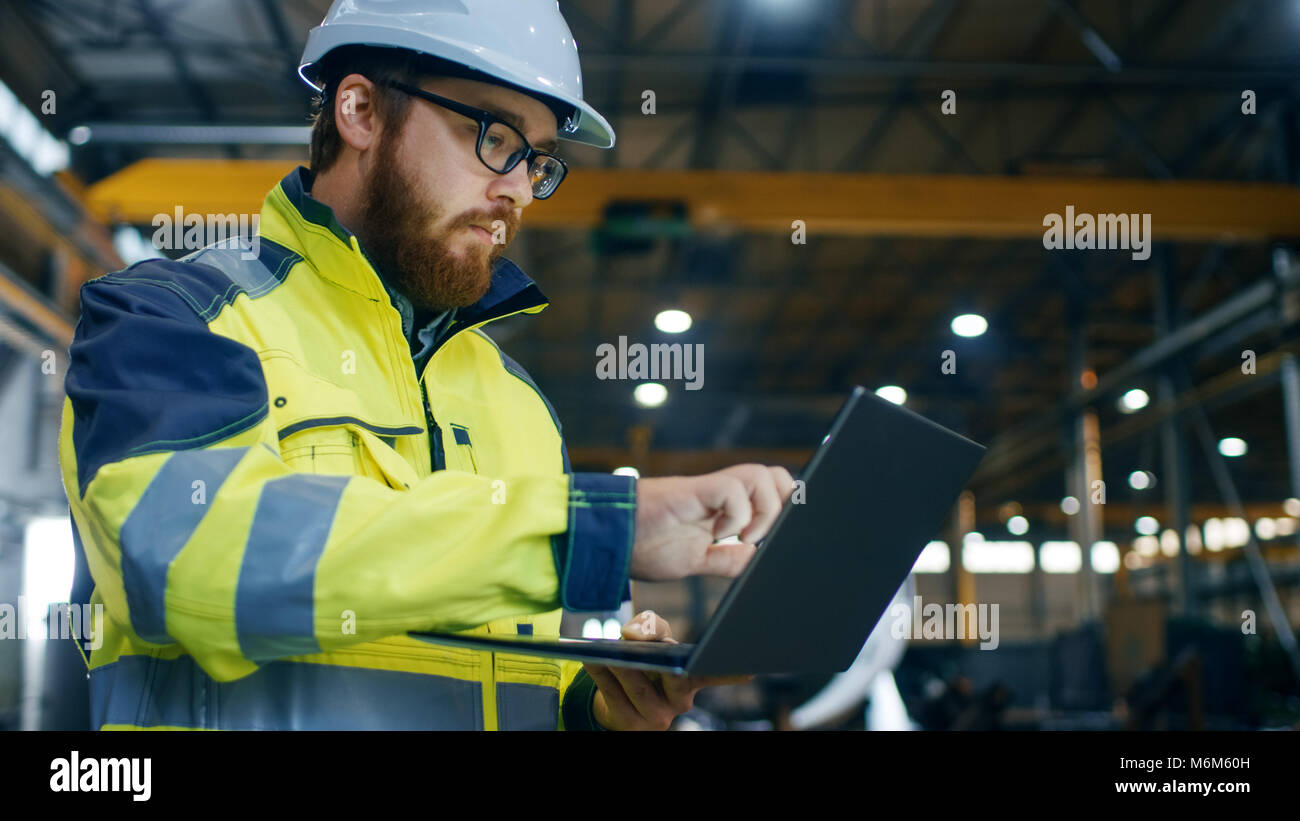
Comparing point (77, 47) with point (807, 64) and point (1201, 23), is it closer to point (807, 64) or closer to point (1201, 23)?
point (807, 64)

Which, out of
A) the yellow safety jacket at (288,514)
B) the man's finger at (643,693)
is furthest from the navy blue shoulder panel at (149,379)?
the man's finger at (643,693)

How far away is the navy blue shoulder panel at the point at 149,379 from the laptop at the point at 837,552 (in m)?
0.32

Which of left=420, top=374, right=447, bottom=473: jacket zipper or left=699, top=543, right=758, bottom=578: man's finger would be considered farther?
left=420, top=374, right=447, bottom=473: jacket zipper

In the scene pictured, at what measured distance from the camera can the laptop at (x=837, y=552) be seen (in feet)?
2.31

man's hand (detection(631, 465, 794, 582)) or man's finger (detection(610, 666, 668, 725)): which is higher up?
man's hand (detection(631, 465, 794, 582))

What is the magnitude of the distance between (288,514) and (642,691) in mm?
513

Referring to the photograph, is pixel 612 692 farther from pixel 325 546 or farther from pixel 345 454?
pixel 325 546

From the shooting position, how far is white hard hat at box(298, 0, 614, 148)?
118 centimetres

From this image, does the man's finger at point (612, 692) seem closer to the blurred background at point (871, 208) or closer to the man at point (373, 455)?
the man at point (373, 455)

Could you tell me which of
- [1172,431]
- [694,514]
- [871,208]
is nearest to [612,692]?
[694,514]

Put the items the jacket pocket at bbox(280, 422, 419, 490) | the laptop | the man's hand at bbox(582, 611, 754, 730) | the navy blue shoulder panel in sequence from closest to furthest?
the laptop → the navy blue shoulder panel → the jacket pocket at bbox(280, 422, 419, 490) → the man's hand at bbox(582, 611, 754, 730)

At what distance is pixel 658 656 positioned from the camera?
2.48 feet

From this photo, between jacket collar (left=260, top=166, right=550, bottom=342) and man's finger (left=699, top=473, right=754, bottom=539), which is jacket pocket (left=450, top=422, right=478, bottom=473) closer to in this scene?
jacket collar (left=260, top=166, right=550, bottom=342)

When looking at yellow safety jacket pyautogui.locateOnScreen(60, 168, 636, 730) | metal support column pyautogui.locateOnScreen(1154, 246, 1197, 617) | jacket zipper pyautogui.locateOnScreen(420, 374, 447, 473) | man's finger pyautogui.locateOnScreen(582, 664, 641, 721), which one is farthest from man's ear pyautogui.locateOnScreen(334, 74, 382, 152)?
metal support column pyautogui.locateOnScreen(1154, 246, 1197, 617)
